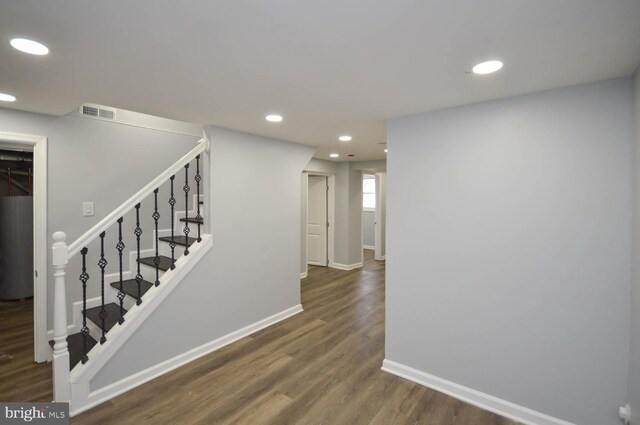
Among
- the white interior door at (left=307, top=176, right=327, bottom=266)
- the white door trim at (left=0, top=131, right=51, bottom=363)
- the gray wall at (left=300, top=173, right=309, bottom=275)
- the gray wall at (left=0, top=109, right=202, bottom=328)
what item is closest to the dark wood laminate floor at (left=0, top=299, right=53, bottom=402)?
the white door trim at (left=0, top=131, right=51, bottom=363)

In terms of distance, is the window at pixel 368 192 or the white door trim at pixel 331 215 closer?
the white door trim at pixel 331 215

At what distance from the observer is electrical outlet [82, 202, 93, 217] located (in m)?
3.15

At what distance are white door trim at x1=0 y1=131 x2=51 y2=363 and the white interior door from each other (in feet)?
15.3

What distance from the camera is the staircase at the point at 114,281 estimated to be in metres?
2.14

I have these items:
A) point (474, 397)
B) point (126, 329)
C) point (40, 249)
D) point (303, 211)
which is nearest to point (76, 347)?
point (126, 329)

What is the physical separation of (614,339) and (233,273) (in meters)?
3.06

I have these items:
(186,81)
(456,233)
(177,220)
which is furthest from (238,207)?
(456,233)

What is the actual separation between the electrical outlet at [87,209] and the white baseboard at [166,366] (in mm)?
1693

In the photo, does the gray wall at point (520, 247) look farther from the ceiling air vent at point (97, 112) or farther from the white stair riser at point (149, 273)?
the ceiling air vent at point (97, 112)

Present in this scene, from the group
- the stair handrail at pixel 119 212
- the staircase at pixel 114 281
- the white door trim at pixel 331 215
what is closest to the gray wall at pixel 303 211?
the white door trim at pixel 331 215

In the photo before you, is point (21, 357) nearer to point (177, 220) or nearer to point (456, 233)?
point (177, 220)

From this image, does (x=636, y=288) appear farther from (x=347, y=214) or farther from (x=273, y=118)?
(x=347, y=214)

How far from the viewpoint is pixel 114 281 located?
3273 millimetres

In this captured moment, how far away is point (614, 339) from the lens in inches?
74.5
